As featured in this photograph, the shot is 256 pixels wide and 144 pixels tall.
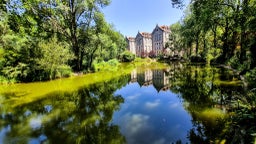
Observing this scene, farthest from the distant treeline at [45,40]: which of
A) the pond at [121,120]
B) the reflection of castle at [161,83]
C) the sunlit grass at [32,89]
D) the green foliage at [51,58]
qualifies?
the reflection of castle at [161,83]

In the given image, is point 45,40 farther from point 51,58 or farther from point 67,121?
point 67,121

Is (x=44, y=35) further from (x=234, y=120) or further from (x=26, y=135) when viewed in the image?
(x=234, y=120)

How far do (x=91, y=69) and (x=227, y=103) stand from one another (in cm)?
1969

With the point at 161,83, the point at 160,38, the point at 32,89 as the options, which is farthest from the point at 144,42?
the point at 32,89

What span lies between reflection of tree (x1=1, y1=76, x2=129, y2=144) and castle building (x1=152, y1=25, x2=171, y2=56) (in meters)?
59.1

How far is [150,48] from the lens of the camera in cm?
7856

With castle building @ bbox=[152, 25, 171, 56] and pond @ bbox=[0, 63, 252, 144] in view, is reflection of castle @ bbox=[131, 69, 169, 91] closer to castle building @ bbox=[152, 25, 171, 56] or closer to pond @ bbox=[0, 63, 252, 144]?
pond @ bbox=[0, 63, 252, 144]

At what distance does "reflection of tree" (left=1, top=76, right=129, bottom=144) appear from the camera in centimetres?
464

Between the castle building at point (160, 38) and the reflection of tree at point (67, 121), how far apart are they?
59064 mm

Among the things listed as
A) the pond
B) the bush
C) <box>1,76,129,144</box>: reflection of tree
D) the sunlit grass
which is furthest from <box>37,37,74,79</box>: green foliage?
the bush

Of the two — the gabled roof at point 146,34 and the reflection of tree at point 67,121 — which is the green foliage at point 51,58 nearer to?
the reflection of tree at point 67,121

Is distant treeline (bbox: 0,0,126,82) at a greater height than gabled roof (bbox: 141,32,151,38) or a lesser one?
lesser

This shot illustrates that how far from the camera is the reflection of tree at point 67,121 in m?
4.64

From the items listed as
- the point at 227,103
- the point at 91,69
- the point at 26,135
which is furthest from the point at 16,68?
the point at 227,103
